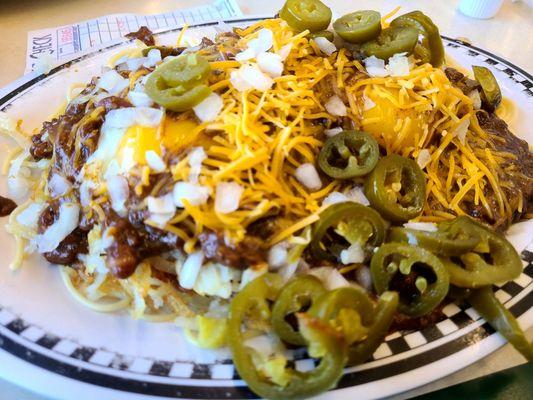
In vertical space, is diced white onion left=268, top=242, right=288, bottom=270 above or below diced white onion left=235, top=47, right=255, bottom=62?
below

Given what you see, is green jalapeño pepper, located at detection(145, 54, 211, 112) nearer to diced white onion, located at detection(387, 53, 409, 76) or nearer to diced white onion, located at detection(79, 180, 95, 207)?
diced white onion, located at detection(79, 180, 95, 207)

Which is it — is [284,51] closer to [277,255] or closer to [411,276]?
[277,255]

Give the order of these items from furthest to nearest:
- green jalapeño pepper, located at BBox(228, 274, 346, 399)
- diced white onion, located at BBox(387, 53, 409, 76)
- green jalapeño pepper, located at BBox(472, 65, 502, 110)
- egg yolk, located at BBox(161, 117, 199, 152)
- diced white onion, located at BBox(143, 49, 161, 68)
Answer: green jalapeño pepper, located at BBox(472, 65, 502, 110) → diced white onion, located at BBox(143, 49, 161, 68) → diced white onion, located at BBox(387, 53, 409, 76) → egg yolk, located at BBox(161, 117, 199, 152) → green jalapeño pepper, located at BBox(228, 274, 346, 399)

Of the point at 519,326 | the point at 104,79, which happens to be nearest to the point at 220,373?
the point at 519,326

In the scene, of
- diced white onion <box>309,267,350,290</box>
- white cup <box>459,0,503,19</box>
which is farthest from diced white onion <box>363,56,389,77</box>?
white cup <box>459,0,503,19</box>

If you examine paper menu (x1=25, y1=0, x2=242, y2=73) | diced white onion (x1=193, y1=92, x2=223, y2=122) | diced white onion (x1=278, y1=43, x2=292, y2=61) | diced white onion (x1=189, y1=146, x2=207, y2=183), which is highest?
diced white onion (x1=278, y1=43, x2=292, y2=61)

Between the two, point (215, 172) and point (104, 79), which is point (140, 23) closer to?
point (104, 79)
